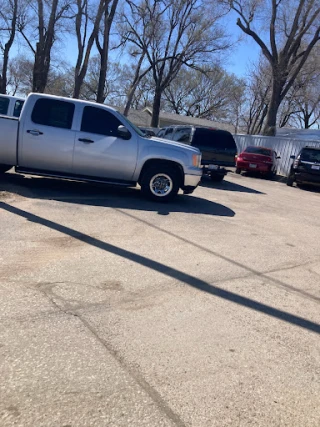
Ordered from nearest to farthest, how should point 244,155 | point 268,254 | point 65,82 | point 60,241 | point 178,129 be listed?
point 60,241 < point 268,254 < point 178,129 < point 244,155 < point 65,82

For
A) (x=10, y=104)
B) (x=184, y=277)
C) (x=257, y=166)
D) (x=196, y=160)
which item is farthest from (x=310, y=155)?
(x=184, y=277)

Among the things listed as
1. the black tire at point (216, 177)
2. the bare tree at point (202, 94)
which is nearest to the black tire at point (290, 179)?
the black tire at point (216, 177)

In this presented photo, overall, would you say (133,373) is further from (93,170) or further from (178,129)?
(178,129)

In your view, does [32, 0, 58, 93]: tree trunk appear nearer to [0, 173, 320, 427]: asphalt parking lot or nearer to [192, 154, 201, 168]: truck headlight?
[192, 154, 201, 168]: truck headlight

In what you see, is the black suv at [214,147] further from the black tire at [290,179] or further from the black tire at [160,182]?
the black tire at [160,182]

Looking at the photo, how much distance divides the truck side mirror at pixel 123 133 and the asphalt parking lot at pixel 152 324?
7.26 ft

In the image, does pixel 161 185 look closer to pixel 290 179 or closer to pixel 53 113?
pixel 53 113

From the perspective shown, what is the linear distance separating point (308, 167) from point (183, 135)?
5.35m

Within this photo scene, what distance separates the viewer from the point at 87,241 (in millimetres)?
5551

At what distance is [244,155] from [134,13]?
59.6ft

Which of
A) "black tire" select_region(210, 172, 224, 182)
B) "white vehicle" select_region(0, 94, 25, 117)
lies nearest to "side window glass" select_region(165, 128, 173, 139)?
"black tire" select_region(210, 172, 224, 182)

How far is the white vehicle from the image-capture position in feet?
42.9

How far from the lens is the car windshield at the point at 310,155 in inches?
627

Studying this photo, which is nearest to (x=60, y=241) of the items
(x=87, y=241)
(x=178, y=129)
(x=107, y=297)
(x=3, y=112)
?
(x=87, y=241)
